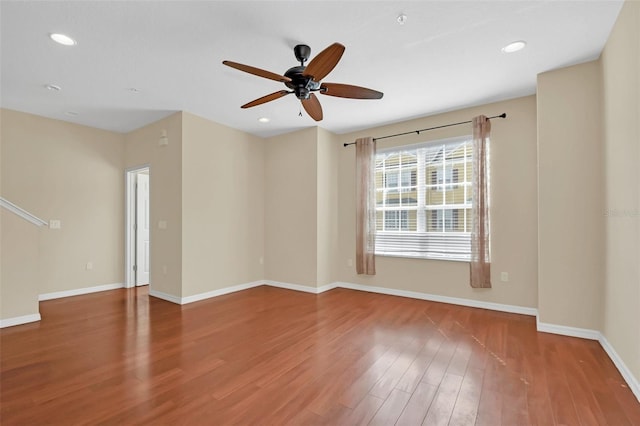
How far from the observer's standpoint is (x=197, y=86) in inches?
143

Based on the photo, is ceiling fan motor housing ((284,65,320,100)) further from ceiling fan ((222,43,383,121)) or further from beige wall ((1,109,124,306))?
beige wall ((1,109,124,306))

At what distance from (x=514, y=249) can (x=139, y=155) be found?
6.03 metres

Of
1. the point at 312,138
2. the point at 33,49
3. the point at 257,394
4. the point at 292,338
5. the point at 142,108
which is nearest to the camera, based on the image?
the point at 257,394

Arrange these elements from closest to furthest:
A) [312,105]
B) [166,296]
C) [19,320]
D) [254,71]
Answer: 1. [254,71]
2. [312,105]
3. [19,320]
4. [166,296]

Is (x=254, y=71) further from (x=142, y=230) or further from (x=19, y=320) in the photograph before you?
(x=142, y=230)

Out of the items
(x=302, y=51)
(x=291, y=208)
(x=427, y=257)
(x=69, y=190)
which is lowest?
(x=427, y=257)

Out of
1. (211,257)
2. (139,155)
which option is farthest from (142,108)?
(211,257)

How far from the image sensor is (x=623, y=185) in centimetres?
241

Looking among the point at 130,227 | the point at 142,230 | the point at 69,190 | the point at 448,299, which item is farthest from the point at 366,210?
the point at 69,190

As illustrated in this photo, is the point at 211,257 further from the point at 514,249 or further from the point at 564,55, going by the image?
the point at 564,55

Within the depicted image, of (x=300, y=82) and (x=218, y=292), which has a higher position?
(x=300, y=82)

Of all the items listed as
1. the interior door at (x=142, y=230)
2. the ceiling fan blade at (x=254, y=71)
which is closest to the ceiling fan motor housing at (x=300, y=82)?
the ceiling fan blade at (x=254, y=71)

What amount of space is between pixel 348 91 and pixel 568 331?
331 centimetres

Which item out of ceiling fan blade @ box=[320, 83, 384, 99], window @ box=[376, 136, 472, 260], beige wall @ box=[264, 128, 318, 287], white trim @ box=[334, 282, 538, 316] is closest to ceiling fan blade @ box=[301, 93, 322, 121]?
ceiling fan blade @ box=[320, 83, 384, 99]
